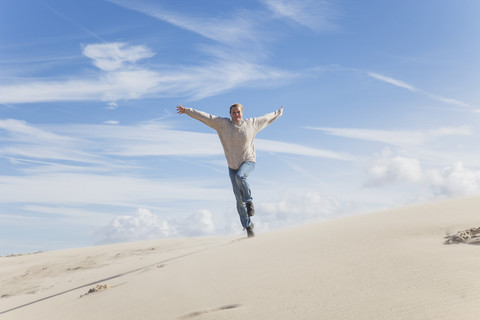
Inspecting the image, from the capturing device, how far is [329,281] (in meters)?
2.61

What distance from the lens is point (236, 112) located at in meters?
7.04

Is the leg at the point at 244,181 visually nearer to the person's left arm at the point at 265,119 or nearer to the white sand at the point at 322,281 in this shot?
the person's left arm at the point at 265,119

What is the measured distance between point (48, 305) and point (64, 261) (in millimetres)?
4380

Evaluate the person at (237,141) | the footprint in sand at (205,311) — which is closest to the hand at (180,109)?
the person at (237,141)

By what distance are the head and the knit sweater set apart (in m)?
0.08

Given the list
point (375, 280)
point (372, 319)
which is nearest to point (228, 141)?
point (375, 280)

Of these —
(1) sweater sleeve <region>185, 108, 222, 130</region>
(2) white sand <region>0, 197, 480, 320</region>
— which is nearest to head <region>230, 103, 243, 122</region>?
(1) sweater sleeve <region>185, 108, 222, 130</region>

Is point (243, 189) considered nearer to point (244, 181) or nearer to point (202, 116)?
point (244, 181)

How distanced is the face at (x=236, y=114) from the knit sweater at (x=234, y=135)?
0.08 meters

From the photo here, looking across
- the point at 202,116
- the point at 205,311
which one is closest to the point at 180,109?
the point at 202,116

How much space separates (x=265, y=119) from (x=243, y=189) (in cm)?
147

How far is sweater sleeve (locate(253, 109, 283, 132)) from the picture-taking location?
7.34 metres

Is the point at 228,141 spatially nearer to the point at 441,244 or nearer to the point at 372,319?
the point at 441,244

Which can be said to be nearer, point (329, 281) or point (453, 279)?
point (453, 279)
